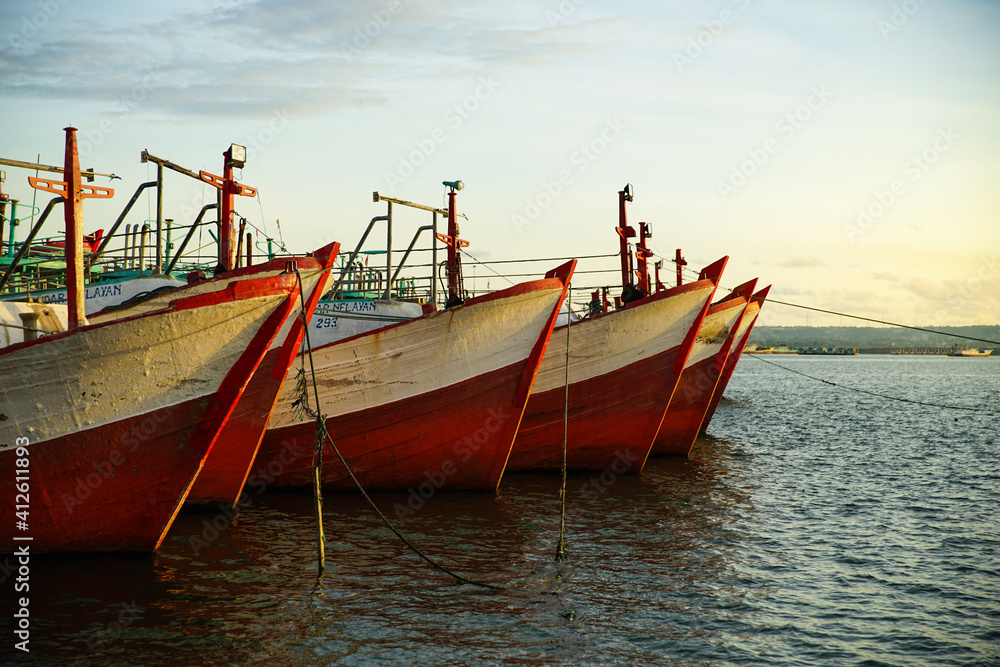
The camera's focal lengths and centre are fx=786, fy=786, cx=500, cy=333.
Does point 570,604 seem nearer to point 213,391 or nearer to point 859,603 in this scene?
point 859,603

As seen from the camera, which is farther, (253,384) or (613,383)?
(613,383)

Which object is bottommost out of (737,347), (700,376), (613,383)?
(700,376)

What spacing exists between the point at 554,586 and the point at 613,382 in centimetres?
710

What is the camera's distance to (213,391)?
8.35 m

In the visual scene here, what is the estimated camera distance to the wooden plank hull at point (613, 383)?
589 inches

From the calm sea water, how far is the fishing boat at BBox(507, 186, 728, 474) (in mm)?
786

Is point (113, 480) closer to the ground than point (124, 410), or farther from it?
closer to the ground

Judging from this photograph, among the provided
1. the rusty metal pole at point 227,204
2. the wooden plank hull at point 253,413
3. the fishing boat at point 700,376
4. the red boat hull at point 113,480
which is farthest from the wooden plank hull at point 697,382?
the red boat hull at point 113,480

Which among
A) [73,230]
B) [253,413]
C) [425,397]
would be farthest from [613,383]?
[73,230]

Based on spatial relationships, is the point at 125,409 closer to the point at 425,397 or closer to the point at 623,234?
the point at 425,397

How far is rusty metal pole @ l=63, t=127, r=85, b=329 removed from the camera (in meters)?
8.23

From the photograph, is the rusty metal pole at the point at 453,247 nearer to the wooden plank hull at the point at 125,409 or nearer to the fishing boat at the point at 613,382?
the fishing boat at the point at 613,382

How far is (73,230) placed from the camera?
327 inches

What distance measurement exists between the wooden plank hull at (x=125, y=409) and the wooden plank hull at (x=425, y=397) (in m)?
3.67
